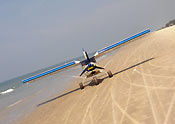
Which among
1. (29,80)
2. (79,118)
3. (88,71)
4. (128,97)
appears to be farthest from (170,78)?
(29,80)

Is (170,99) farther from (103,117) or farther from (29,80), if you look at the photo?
(29,80)

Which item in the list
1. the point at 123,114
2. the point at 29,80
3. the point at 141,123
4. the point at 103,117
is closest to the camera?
the point at 141,123

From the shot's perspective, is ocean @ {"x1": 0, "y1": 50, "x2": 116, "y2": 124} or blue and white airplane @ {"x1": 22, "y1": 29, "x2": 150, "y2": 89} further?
ocean @ {"x1": 0, "y1": 50, "x2": 116, "y2": 124}

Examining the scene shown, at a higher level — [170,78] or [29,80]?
[29,80]

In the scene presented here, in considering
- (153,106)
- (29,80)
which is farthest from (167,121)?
(29,80)

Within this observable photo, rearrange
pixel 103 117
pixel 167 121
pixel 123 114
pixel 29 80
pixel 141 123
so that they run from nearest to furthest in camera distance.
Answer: pixel 167 121
pixel 141 123
pixel 123 114
pixel 103 117
pixel 29 80

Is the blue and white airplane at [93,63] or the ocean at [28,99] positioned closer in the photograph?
the blue and white airplane at [93,63]

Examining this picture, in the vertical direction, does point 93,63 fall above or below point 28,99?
above

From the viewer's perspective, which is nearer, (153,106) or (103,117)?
(153,106)

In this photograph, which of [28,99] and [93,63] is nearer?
[93,63]

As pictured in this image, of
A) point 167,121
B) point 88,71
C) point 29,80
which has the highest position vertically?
point 29,80
